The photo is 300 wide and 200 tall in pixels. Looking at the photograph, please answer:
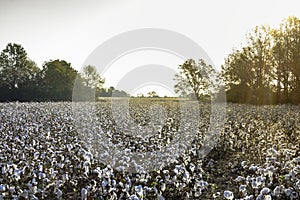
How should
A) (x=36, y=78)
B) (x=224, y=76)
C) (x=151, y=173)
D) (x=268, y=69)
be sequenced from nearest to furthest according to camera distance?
(x=151, y=173) < (x=268, y=69) < (x=224, y=76) < (x=36, y=78)

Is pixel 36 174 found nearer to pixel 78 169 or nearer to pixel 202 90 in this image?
pixel 78 169

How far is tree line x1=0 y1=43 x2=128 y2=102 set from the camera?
162 feet

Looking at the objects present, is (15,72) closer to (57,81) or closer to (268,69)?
(57,81)

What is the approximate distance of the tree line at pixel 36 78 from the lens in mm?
49500

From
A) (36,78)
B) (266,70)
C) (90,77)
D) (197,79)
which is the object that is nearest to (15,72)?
(36,78)

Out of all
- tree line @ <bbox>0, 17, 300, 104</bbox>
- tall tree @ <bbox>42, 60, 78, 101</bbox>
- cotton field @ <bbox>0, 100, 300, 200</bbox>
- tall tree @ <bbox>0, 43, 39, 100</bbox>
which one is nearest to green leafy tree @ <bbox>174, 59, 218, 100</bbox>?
tree line @ <bbox>0, 17, 300, 104</bbox>

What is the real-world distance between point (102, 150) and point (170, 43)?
8.67 m

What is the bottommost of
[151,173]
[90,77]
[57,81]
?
[151,173]

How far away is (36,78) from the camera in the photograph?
2078 inches

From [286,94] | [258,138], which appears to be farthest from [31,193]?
[286,94]

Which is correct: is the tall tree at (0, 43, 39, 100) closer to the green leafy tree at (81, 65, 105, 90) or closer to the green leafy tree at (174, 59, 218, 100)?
the green leafy tree at (81, 65, 105, 90)

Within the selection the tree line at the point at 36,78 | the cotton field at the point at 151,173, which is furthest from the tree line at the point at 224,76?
the cotton field at the point at 151,173

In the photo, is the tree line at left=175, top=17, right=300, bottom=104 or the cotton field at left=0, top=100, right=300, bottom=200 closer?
the cotton field at left=0, top=100, right=300, bottom=200

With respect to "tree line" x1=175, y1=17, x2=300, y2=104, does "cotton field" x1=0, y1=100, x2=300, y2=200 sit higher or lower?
lower
